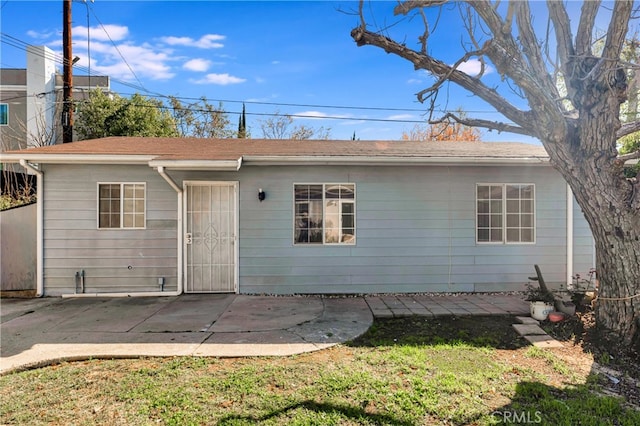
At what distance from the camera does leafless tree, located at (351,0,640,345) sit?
3.95 metres

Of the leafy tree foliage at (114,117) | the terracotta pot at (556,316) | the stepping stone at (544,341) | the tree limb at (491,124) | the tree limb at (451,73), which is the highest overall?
the leafy tree foliage at (114,117)

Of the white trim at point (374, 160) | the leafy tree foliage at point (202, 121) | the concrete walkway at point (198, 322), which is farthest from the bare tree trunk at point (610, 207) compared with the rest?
the leafy tree foliage at point (202, 121)

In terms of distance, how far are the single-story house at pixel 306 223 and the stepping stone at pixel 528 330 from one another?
205 cm

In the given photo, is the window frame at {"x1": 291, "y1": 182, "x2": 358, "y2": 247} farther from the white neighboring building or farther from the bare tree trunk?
the white neighboring building

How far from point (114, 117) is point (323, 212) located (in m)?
12.2

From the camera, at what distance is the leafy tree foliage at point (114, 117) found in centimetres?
1364

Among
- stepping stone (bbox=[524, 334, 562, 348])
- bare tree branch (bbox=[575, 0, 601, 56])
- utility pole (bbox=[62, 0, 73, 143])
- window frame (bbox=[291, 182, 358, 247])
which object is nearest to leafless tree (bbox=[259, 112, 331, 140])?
utility pole (bbox=[62, 0, 73, 143])

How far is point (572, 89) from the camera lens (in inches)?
168

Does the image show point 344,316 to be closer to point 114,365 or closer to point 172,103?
point 114,365

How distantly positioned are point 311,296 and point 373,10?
16.3 feet

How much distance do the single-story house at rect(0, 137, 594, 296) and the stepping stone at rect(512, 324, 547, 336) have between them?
205cm

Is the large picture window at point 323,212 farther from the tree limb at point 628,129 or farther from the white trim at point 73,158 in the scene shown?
the tree limb at point 628,129

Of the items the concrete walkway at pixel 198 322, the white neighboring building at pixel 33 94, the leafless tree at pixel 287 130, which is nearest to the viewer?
the concrete walkway at pixel 198 322

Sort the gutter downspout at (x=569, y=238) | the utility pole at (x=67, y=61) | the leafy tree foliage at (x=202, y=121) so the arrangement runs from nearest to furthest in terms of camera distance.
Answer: the gutter downspout at (x=569, y=238) → the utility pole at (x=67, y=61) → the leafy tree foliage at (x=202, y=121)
